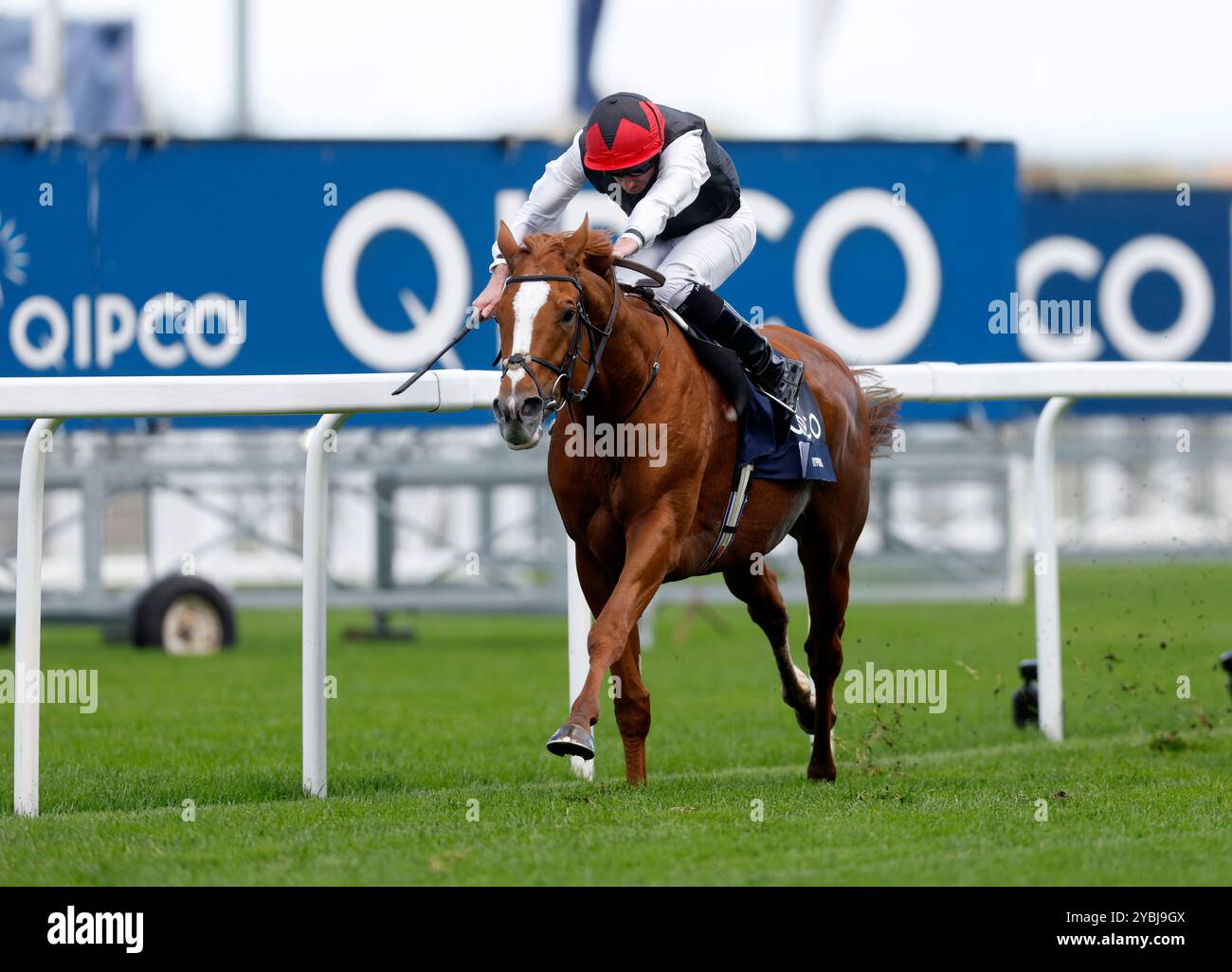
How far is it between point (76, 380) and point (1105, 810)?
10.2 feet

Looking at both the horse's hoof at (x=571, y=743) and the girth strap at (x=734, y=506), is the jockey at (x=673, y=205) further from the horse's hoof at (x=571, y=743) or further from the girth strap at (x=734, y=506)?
the horse's hoof at (x=571, y=743)

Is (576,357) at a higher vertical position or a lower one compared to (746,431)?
higher

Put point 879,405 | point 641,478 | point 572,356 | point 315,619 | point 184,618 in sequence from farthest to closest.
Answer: point 184,618
point 879,405
point 315,619
point 641,478
point 572,356

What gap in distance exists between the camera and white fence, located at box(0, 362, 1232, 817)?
205 inches

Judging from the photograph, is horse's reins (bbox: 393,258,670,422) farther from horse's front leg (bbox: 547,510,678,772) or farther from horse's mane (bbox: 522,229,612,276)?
horse's front leg (bbox: 547,510,678,772)

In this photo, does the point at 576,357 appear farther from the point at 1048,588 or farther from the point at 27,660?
the point at 1048,588

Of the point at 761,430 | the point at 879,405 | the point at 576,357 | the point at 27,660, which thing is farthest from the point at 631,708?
the point at 27,660

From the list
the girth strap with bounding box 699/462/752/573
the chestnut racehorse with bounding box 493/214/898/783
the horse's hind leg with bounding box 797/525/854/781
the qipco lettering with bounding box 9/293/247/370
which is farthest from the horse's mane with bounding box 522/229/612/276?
the qipco lettering with bounding box 9/293/247/370

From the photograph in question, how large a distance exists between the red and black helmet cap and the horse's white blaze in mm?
788

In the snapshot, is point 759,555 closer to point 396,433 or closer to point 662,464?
point 662,464

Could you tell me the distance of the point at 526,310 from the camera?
4.66 m

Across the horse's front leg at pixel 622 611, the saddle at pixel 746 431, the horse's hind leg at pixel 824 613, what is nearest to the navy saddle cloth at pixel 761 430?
the saddle at pixel 746 431

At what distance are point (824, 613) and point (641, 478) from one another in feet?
4.15

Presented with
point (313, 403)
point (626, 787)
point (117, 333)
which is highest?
point (117, 333)
